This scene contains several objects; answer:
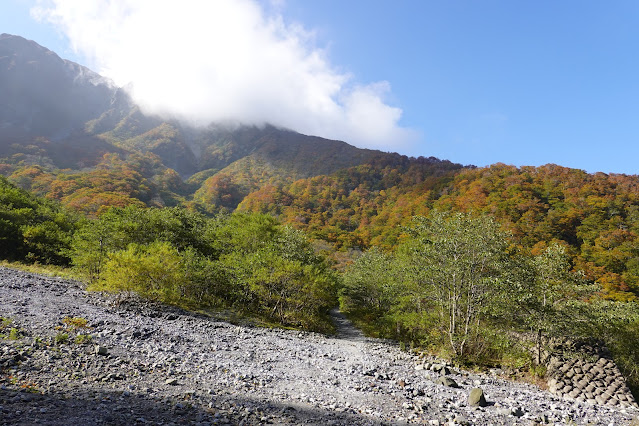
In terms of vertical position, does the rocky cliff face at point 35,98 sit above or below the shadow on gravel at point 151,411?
above

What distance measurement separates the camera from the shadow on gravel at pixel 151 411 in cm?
559

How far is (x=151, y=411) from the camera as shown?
659 cm

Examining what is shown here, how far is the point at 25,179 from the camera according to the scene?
3204 inches

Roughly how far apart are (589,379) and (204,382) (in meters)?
19.7

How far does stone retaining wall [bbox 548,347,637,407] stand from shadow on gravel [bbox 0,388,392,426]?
14345mm

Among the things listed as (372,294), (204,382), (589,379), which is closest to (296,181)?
(372,294)

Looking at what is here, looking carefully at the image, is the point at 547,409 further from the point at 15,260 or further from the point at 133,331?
the point at 15,260

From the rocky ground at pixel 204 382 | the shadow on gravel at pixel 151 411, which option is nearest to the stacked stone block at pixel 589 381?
the rocky ground at pixel 204 382

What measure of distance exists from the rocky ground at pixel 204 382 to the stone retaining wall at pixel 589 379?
0.86 metres

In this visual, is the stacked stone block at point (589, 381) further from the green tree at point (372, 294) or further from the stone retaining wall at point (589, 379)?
the green tree at point (372, 294)

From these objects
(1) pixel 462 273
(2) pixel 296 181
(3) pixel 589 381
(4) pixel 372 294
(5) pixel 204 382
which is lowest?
(4) pixel 372 294

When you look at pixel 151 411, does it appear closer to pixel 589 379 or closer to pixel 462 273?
pixel 462 273

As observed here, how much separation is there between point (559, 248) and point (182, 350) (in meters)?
19.9

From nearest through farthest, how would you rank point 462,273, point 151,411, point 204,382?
point 151,411 < point 204,382 < point 462,273
